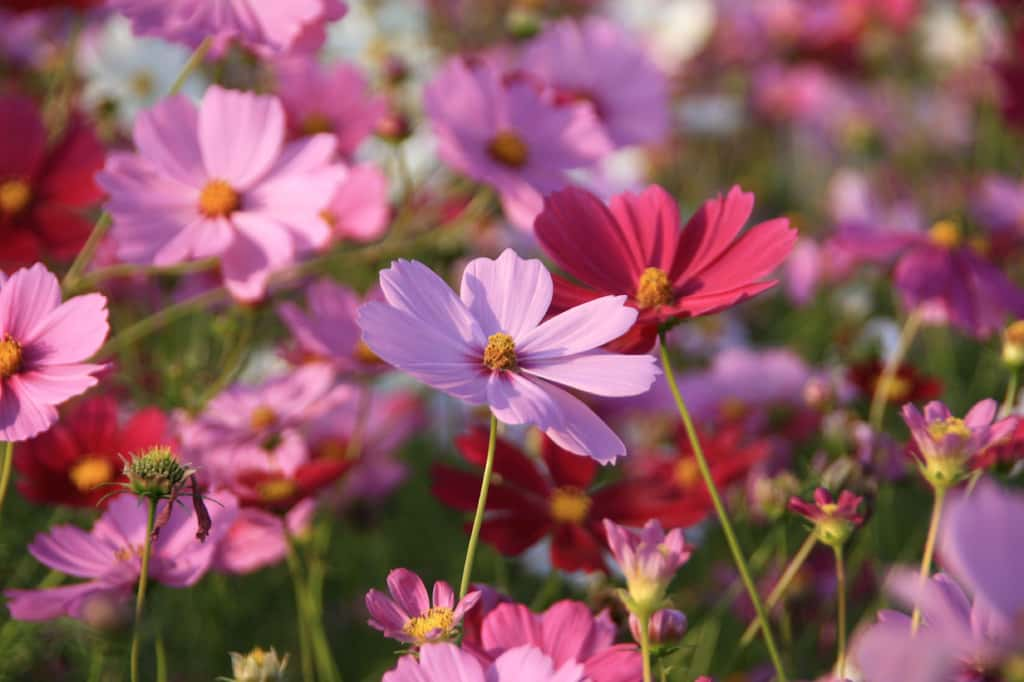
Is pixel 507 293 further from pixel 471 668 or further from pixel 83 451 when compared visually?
pixel 83 451

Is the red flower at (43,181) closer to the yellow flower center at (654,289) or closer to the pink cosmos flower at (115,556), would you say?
the pink cosmos flower at (115,556)

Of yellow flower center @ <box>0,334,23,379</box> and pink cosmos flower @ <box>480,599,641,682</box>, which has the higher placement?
yellow flower center @ <box>0,334,23,379</box>

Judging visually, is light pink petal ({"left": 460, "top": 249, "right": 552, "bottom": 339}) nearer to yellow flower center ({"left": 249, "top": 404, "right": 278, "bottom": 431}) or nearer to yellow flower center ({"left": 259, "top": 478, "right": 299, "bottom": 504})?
yellow flower center ({"left": 259, "top": 478, "right": 299, "bottom": 504})

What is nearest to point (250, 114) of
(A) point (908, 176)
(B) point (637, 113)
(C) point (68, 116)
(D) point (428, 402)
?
(C) point (68, 116)

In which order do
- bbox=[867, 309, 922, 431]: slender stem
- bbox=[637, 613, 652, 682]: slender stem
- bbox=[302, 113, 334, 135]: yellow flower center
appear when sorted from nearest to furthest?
bbox=[637, 613, 652, 682]: slender stem, bbox=[867, 309, 922, 431]: slender stem, bbox=[302, 113, 334, 135]: yellow flower center

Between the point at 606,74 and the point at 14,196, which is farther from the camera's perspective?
the point at 606,74

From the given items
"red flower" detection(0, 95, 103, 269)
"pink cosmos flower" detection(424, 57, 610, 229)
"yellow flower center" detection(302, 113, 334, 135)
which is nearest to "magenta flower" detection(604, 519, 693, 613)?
"pink cosmos flower" detection(424, 57, 610, 229)

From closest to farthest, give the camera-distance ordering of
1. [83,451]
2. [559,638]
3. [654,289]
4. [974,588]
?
[974,588] → [559,638] → [654,289] → [83,451]

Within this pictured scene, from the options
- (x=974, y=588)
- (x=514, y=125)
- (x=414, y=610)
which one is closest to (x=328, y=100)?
(x=514, y=125)
